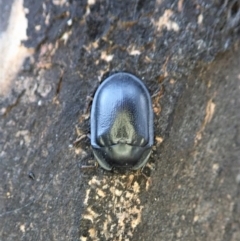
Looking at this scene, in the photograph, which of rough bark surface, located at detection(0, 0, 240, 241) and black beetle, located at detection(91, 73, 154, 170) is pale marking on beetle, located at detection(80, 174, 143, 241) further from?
black beetle, located at detection(91, 73, 154, 170)

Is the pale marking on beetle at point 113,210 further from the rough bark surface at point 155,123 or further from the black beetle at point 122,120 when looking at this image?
the black beetle at point 122,120

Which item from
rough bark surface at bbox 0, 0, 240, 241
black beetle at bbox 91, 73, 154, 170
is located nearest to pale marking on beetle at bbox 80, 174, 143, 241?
rough bark surface at bbox 0, 0, 240, 241

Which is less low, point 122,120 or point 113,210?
point 122,120

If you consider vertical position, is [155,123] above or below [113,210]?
above

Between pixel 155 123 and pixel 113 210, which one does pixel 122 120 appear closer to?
pixel 155 123

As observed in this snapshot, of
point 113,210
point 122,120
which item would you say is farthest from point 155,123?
point 113,210

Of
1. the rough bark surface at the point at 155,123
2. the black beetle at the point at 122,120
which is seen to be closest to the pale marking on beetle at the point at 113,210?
the rough bark surface at the point at 155,123
